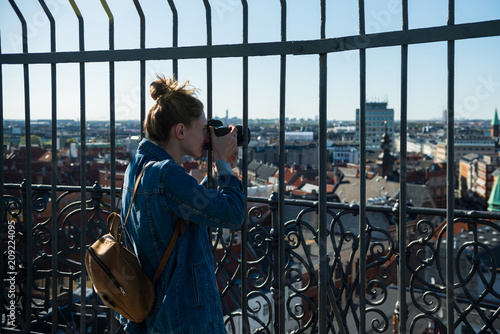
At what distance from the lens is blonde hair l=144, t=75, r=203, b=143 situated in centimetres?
218

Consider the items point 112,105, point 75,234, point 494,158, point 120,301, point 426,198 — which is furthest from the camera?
point 494,158

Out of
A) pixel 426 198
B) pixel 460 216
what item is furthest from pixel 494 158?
pixel 460 216

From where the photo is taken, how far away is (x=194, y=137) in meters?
2.24

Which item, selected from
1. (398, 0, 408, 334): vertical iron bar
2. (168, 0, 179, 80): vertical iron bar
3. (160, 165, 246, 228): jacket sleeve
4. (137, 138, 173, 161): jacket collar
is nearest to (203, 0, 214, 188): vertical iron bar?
(168, 0, 179, 80): vertical iron bar

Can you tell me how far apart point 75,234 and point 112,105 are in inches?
49.1

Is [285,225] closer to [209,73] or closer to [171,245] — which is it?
[209,73]

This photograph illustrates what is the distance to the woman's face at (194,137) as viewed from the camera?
2.22m

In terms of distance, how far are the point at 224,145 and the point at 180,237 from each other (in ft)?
1.64

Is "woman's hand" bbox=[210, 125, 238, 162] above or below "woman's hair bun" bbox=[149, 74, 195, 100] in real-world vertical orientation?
below

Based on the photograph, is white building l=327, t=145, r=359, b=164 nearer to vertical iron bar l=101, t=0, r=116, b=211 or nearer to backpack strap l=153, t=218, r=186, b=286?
vertical iron bar l=101, t=0, r=116, b=211

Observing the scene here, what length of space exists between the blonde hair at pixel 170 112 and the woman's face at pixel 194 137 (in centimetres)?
2

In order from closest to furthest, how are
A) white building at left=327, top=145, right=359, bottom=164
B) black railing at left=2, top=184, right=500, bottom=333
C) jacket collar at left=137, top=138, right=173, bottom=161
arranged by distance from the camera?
1. jacket collar at left=137, top=138, right=173, bottom=161
2. black railing at left=2, top=184, right=500, bottom=333
3. white building at left=327, top=145, right=359, bottom=164

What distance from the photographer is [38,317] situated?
Answer: 3648 millimetres

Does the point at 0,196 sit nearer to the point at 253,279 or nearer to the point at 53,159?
the point at 53,159
